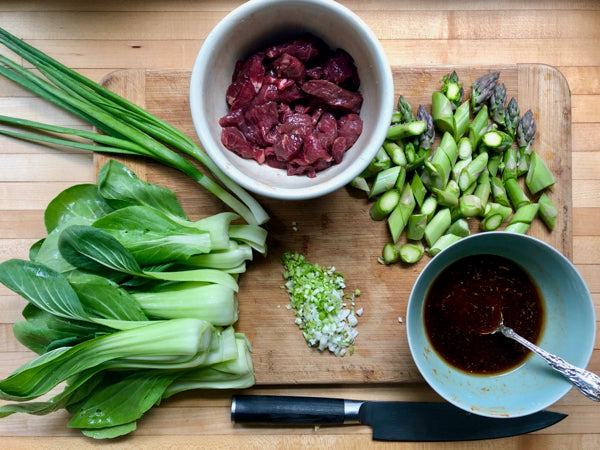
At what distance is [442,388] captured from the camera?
61.2 inches

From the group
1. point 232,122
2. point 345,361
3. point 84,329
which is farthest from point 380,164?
point 84,329

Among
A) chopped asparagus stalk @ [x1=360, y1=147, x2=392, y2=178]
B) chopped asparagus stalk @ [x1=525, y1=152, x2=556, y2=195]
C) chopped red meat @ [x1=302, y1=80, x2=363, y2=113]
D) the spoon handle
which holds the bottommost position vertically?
the spoon handle

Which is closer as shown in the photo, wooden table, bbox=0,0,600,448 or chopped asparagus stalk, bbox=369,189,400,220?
chopped asparagus stalk, bbox=369,189,400,220

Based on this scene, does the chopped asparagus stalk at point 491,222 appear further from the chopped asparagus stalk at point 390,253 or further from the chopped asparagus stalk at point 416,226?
the chopped asparagus stalk at point 390,253

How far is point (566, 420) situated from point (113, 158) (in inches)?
75.5

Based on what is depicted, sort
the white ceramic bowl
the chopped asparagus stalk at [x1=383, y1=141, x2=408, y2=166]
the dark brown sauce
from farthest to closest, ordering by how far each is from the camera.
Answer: the chopped asparagus stalk at [x1=383, y1=141, x2=408, y2=166] < the dark brown sauce < the white ceramic bowl

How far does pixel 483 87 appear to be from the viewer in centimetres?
172

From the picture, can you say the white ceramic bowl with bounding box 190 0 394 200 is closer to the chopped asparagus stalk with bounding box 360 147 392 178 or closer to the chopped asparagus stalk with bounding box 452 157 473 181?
the chopped asparagus stalk with bounding box 360 147 392 178

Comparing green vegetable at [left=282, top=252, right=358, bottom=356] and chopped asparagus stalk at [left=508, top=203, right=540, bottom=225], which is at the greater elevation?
chopped asparagus stalk at [left=508, top=203, right=540, bottom=225]

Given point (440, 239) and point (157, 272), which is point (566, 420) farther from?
point (157, 272)

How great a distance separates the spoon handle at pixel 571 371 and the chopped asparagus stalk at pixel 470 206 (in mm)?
394

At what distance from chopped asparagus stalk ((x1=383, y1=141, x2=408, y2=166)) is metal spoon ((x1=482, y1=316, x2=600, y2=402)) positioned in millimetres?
630

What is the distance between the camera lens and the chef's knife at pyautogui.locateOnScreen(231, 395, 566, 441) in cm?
173

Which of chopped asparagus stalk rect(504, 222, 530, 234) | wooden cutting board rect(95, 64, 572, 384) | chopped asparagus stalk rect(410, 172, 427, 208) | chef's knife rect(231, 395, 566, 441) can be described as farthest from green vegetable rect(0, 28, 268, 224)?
chopped asparagus stalk rect(504, 222, 530, 234)
